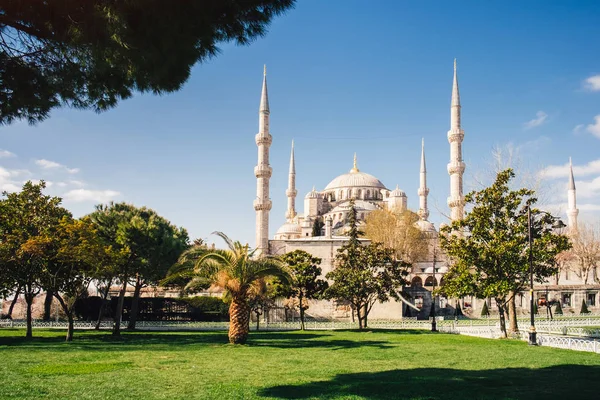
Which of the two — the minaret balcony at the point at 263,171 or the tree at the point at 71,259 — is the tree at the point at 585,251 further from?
the tree at the point at 71,259

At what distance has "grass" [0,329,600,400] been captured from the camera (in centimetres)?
971

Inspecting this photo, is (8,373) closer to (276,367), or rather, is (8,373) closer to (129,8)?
(276,367)

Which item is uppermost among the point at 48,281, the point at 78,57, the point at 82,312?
the point at 78,57

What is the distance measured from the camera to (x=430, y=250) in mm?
69000

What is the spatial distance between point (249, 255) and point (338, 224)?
178 feet

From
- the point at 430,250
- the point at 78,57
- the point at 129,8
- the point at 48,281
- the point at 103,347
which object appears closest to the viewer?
the point at 129,8

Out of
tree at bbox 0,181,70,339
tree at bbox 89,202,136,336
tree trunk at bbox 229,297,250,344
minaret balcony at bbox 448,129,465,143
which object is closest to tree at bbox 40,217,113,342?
tree at bbox 0,181,70,339

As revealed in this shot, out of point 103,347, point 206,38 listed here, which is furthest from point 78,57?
point 103,347

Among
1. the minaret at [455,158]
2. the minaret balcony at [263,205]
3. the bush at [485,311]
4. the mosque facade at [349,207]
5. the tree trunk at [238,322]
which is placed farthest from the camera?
the minaret balcony at [263,205]

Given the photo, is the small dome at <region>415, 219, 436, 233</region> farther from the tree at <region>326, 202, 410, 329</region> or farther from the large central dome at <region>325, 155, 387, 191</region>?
the tree at <region>326, 202, 410, 329</region>

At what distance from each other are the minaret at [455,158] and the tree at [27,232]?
3598 centimetres

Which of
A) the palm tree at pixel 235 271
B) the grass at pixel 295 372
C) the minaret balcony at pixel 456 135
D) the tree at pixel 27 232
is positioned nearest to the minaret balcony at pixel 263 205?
the minaret balcony at pixel 456 135

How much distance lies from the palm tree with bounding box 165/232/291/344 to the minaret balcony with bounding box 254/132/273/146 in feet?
117

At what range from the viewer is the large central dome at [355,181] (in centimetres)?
8738
